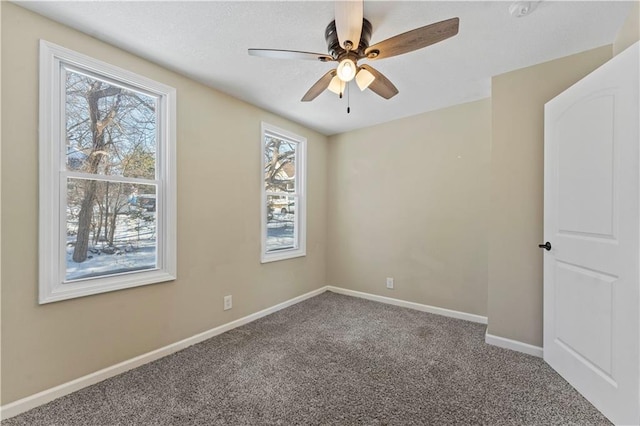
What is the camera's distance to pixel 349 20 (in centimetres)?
138

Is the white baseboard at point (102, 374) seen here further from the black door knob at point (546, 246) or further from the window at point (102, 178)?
the black door knob at point (546, 246)

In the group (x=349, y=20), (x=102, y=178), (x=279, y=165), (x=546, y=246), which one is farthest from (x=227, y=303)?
(x=546, y=246)

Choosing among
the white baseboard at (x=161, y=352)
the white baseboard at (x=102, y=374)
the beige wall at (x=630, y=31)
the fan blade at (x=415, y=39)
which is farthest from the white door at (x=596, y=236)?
the white baseboard at (x=102, y=374)

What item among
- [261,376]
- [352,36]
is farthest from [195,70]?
[261,376]

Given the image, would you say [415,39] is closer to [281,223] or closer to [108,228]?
[108,228]

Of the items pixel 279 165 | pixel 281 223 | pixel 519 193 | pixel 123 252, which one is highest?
pixel 279 165

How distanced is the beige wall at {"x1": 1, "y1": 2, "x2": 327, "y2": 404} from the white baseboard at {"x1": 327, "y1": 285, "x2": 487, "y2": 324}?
0.50 metres

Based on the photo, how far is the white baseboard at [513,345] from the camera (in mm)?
2234

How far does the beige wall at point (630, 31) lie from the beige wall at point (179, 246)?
2952 mm

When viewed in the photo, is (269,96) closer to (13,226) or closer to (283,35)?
(283,35)

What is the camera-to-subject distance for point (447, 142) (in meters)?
3.14

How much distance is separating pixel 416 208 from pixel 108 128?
311cm

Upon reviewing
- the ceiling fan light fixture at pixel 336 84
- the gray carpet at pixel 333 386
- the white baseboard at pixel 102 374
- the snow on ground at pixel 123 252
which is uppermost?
the ceiling fan light fixture at pixel 336 84

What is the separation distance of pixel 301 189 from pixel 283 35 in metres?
2.13
